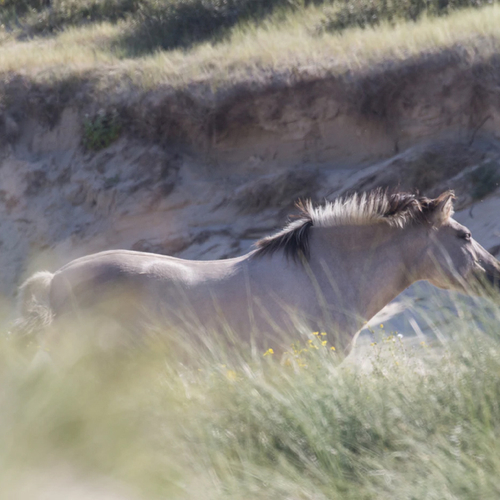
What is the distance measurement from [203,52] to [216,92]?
7.38 feet

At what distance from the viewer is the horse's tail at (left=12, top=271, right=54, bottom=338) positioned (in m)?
5.20

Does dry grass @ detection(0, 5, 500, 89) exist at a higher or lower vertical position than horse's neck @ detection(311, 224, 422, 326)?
higher

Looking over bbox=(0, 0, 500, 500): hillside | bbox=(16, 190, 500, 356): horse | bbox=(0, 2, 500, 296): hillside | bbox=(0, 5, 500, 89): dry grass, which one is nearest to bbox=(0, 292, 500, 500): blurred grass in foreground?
bbox=(0, 0, 500, 500): hillside

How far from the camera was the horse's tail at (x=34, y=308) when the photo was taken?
5203mm

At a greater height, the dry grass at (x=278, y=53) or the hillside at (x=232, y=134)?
the dry grass at (x=278, y=53)

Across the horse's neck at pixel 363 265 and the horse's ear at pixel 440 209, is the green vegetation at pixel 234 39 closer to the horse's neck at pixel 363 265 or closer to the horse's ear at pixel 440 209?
the horse's ear at pixel 440 209

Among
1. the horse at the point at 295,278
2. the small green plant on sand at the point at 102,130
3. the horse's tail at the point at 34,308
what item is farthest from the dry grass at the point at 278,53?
the horse's tail at the point at 34,308

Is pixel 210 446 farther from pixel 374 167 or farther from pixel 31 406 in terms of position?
pixel 374 167

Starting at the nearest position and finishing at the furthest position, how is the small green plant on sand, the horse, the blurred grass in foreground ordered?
the blurred grass in foreground → the horse → the small green plant on sand

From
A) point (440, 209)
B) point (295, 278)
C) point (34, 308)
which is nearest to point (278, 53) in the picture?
point (440, 209)

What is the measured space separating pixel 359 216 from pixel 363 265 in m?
0.41

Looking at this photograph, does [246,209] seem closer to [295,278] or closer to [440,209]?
[295,278]

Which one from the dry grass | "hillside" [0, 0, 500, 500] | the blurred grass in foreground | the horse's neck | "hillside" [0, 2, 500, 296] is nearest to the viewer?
the blurred grass in foreground

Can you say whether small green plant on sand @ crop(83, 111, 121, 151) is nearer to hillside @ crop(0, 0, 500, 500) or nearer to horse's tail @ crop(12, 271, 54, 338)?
hillside @ crop(0, 0, 500, 500)
